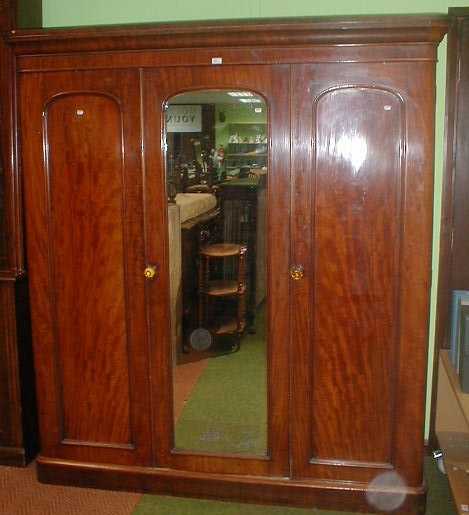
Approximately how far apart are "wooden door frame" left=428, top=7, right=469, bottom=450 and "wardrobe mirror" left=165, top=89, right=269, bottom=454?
87 centimetres

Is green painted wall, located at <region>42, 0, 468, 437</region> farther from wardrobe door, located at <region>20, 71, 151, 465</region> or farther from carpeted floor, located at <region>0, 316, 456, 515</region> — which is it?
carpeted floor, located at <region>0, 316, 456, 515</region>

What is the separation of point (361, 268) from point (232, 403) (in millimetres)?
747

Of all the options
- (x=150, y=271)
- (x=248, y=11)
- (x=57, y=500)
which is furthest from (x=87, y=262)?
(x=248, y=11)

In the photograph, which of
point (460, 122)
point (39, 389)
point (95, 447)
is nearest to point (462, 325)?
point (460, 122)

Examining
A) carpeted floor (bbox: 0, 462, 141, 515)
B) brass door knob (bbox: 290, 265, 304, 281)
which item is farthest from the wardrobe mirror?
carpeted floor (bbox: 0, 462, 141, 515)

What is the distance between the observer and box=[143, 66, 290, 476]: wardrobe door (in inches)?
87.7

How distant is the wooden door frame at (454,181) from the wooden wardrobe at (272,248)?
0.51m

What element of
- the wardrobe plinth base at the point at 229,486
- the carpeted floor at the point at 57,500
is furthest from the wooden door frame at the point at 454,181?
the carpeted floor at the point at 57,500

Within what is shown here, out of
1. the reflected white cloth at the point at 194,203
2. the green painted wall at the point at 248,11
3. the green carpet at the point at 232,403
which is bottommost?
the green carpet at the point at 232,403

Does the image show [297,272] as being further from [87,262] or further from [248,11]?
[248,11]

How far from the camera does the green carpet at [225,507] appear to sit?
2.42 metres

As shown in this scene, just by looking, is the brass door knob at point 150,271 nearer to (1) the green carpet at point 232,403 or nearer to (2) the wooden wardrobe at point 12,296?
(1) the green carpet at point 232,403

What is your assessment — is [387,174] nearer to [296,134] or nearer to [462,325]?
[296,134]

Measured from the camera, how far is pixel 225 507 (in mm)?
2453
